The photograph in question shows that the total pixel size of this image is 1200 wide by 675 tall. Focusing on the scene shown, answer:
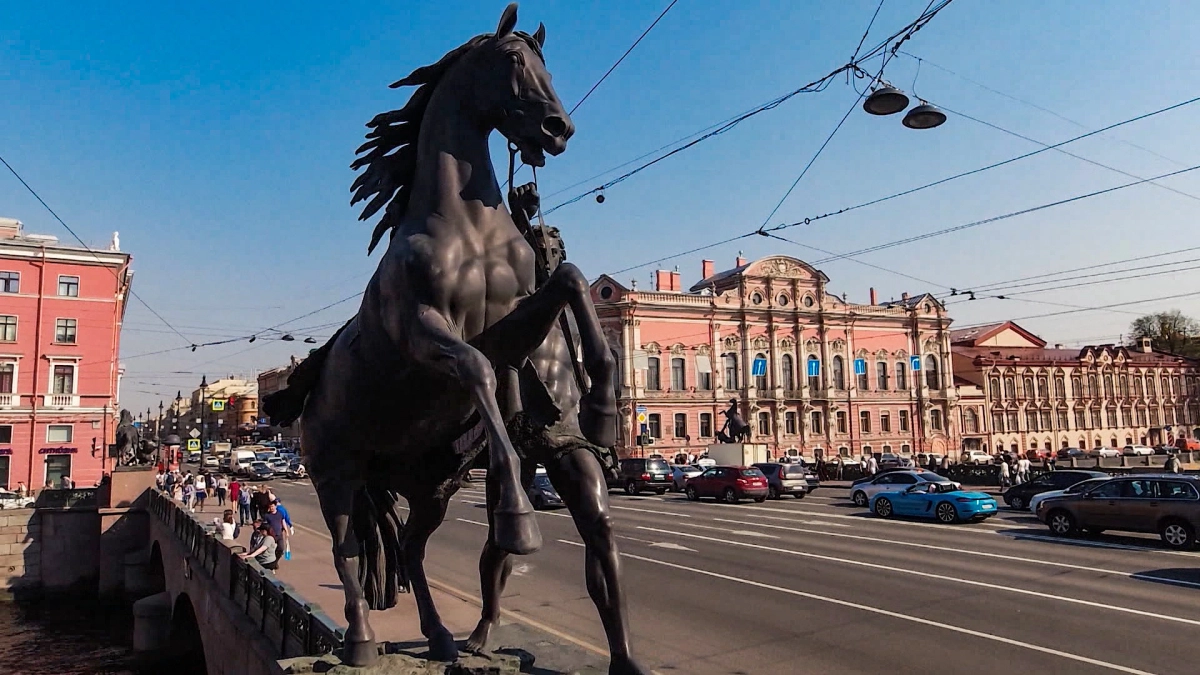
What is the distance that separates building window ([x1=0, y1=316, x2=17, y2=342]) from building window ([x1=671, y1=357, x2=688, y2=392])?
3863 cm

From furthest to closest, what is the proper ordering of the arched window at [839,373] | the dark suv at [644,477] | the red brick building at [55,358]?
the arched window at [839,373] < the red brick building at [55,358] < the dark suv at [644,477]

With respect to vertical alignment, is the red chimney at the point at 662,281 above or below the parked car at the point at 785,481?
above

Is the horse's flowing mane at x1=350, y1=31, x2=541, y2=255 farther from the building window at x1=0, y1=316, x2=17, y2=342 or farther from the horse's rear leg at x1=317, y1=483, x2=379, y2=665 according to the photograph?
the building window at x1=0, y1=316, x2=17, y2=342

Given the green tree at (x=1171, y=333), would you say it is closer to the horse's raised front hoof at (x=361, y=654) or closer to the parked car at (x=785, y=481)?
the parked car at (x=785, y=481)

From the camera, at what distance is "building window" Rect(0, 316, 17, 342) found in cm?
4131

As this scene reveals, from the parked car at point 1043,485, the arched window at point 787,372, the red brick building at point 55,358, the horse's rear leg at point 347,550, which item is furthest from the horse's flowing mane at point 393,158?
the arched window at point 787,372

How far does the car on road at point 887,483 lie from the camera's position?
25781 mm

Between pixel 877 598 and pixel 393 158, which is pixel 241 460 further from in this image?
pixel 393 158

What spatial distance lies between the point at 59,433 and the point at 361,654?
153ft

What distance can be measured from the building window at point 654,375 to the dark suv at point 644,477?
20.0 metres

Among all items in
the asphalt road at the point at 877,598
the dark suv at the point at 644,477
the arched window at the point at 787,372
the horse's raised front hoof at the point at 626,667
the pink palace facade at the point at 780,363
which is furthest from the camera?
the arched window at the point at 787,372

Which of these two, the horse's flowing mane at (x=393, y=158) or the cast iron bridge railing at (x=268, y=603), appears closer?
the horse's flowing mane at (x=393, y=158)

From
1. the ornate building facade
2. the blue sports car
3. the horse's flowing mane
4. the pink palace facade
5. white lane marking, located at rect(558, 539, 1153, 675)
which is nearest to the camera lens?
the horse's flowing mane

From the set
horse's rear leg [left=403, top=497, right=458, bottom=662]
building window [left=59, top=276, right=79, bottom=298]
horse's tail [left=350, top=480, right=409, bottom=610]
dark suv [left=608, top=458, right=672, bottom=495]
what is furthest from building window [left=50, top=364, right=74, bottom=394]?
horse's rear leg [left=403, top=497, right=458, bottom=662]
